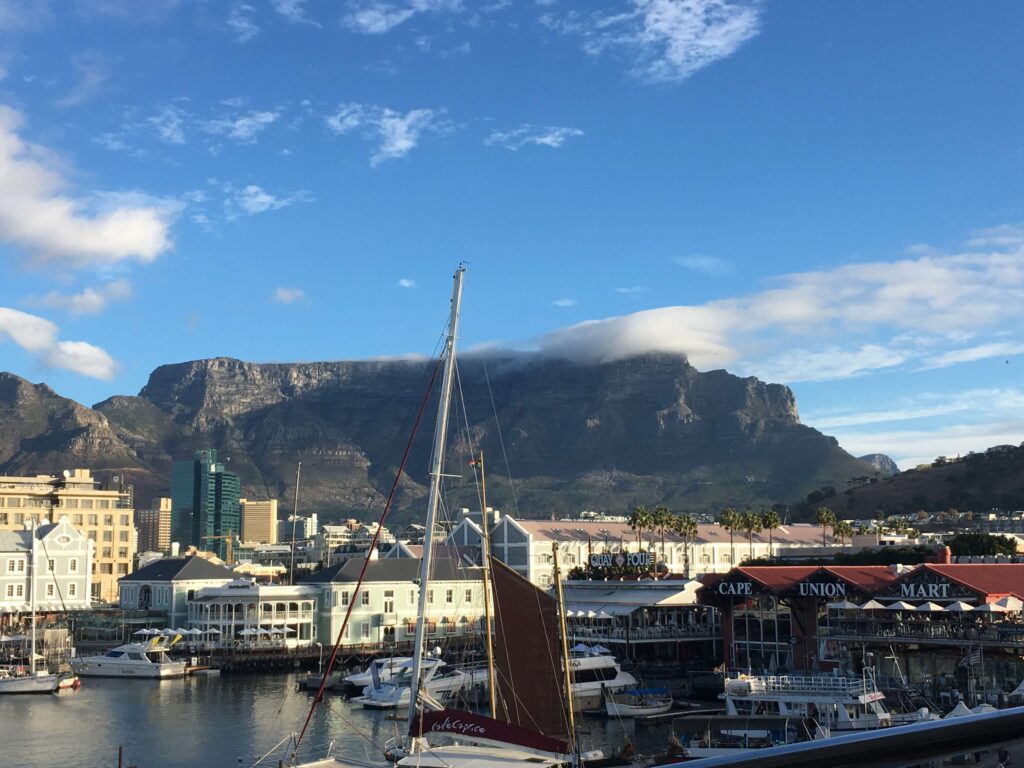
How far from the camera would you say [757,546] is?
5079 inches

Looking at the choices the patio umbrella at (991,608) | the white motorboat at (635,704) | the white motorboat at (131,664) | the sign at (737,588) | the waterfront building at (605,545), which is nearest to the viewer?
the patio umbrella at (991,608)

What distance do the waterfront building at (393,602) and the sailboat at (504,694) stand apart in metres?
59.8

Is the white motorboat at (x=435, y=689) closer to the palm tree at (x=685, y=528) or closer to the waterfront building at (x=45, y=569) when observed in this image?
the palm tree at (x=685, y=528)

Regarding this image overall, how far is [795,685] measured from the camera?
187 feet

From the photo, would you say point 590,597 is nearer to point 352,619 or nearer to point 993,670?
point 352,619

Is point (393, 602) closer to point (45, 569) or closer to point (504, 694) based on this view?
point (45, 569)

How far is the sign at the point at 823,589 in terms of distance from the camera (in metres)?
68.4

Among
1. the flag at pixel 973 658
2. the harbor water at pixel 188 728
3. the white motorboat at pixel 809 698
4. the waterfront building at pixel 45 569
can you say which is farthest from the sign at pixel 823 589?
the waterfront building at pixel 45 569

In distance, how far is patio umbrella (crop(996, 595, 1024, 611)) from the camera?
6100 centimetres

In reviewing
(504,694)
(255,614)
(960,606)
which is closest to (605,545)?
(255,614)

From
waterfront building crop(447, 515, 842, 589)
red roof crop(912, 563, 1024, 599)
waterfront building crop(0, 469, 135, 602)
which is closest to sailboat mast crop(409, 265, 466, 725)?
red roof crop(912, 563, 1024, 599)

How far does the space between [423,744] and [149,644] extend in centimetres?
6222

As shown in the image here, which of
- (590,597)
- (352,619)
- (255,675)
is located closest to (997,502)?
(590,597)

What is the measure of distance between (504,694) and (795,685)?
23892 millimetres
